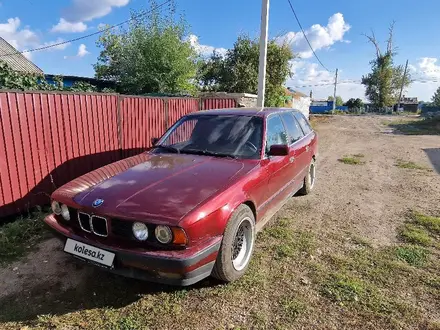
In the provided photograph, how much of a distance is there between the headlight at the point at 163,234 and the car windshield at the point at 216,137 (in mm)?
1371

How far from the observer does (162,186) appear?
2.72m

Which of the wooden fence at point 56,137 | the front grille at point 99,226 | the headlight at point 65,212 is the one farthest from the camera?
the wooden fence at point 56,137

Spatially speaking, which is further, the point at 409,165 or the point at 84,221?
the point at 409,165

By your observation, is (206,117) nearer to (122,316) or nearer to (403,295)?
(122,316)

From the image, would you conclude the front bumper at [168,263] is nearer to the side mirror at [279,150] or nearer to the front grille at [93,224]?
the front grille at [93,224]

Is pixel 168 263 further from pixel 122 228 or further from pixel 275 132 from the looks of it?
pixel 275 132

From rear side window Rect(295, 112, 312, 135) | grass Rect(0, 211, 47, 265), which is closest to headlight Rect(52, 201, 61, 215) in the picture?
grass Rect(0, 211, 47, 265)

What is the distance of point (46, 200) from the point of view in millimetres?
4766

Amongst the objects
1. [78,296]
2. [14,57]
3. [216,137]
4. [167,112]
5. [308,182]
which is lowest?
[78,296]

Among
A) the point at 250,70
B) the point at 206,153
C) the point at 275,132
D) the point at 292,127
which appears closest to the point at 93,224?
the point at 206,153

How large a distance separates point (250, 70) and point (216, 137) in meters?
13.0

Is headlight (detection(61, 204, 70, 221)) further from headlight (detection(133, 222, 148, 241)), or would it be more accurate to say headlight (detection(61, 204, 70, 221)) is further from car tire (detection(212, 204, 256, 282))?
car tire (detection(212, 204, 256, 282))

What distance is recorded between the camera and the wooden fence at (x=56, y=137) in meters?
4.24

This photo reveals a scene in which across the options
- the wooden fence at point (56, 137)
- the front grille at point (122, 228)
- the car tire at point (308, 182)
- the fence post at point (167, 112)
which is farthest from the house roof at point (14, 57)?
the front grille at point (122, 228)
